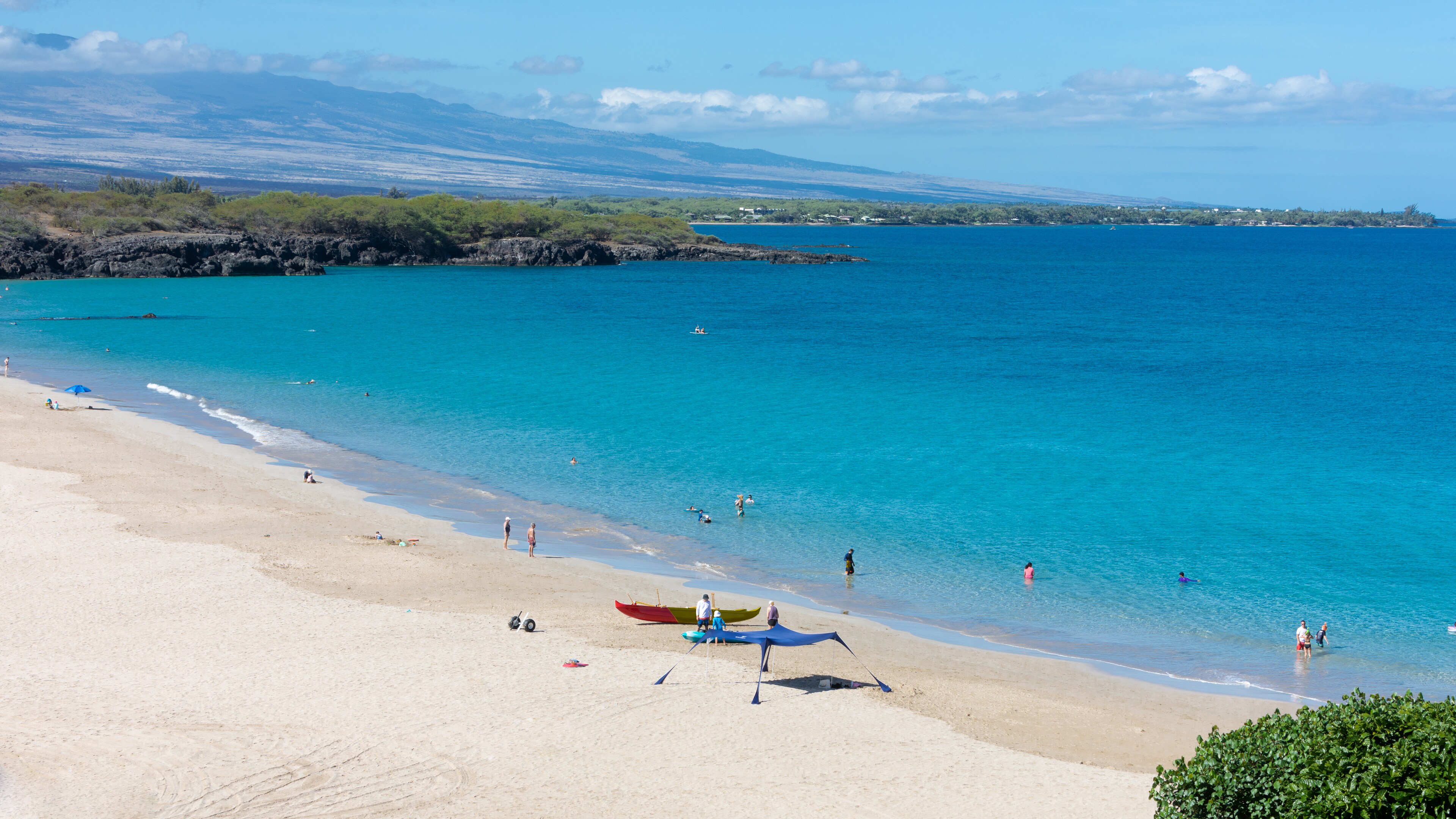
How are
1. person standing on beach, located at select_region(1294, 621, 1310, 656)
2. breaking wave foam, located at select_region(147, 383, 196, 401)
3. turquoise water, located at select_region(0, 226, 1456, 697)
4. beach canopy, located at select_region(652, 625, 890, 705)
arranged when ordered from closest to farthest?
beach canopy, located at select_region(652, 625, 890, 705), person standing on beach, located at select_region(1294, 621, 1310, 656), turquoise water, located at select_region(0, 226, 1456, 697), breaking wave foam, located at select_region(147, 383, 196, 401)

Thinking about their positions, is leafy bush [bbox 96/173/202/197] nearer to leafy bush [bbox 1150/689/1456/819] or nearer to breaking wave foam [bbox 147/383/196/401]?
breaking wave foam [bbox 147/383/196/401]

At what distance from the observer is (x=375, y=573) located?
21.7 metres

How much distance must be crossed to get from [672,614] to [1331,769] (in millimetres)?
12031

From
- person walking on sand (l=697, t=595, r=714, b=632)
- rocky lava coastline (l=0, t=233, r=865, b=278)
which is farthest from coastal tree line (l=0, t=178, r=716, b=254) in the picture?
person walking on sand (l=697, t=595, r=714, b=632)

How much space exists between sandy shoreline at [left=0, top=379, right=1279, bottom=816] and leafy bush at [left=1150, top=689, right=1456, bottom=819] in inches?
132

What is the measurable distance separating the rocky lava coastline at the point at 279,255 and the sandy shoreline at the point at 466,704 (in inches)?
2988

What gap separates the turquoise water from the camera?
2195cm

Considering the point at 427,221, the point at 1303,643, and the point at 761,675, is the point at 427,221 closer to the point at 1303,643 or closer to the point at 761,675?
the point at 761,675

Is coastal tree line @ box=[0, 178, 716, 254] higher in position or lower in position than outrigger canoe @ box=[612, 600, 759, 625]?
higher

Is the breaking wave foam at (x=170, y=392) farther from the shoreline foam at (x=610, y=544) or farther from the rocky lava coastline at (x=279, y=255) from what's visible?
the rocky lava coastline at (x=279, y=255)

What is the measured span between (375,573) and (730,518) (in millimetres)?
9107

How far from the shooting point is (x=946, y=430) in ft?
125

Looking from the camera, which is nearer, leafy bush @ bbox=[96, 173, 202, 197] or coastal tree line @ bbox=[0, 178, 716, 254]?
coastal tree line @ bbox=[0, 178, 716, 254]

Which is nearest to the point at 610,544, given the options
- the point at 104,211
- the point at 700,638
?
the point at 700,638
